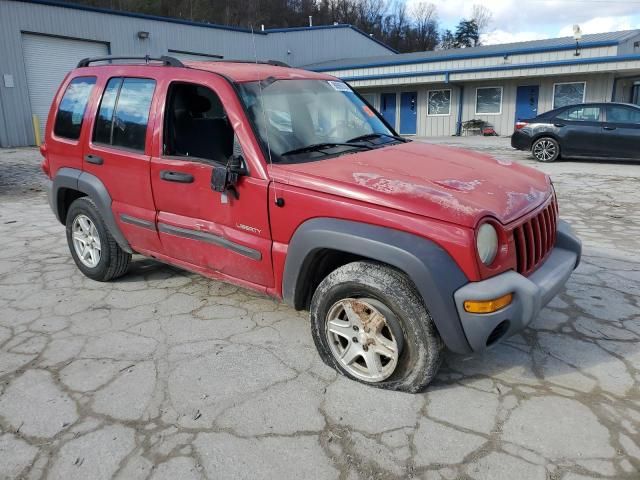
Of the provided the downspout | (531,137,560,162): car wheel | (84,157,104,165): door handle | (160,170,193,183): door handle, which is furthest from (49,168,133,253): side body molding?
the downspout

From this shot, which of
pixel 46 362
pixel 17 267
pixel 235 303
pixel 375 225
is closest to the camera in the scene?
pixel 375 225

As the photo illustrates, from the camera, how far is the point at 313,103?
383 centimetres

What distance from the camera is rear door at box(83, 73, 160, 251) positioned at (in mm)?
3930

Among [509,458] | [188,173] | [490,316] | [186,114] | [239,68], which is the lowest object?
[509,458]

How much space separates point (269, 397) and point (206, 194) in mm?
1427

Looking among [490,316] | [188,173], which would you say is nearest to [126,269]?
[188,173]

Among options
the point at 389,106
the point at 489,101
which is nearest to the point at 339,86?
the point at 489,101

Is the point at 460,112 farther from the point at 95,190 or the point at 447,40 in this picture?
the point at 447,40

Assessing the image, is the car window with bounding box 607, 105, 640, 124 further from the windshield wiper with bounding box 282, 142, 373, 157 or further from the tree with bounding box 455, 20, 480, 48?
the tree with bounding box 455, 20, 480, 48

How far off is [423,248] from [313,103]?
1.72 meters

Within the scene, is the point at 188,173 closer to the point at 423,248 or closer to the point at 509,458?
the point at 423,248

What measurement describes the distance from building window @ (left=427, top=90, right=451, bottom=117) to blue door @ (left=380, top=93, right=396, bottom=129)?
1856mm

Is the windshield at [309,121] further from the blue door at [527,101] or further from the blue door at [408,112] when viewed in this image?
the blue door at [408,112]

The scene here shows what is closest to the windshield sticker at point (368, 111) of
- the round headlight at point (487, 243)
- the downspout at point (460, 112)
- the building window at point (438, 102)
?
the round headlight at point (487, 243)
